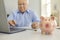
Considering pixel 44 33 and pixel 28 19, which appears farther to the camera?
pixel 28 19

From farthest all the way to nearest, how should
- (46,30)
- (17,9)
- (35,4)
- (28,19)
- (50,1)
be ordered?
1. (50,1)
2. (35,4)
3. (17,9)
4. (28,19)
5. (46,30)

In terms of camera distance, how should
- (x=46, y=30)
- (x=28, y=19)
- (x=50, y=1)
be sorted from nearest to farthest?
1. (x=46, y=30)
2. (x=28, y=19)
3. (x=50, y=1)

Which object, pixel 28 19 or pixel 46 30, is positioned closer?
pixel 46 30

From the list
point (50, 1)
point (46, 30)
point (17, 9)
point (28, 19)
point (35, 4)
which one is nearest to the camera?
point (46, 30)

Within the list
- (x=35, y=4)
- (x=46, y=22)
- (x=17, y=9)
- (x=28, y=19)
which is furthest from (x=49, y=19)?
(x=35, y=4)

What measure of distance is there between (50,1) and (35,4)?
0.80 m

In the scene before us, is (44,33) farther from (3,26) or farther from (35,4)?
(35,4)

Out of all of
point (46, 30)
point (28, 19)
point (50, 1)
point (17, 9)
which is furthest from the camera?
point (50, 1)

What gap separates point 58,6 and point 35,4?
35.3 inches

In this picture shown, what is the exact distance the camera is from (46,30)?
1.70 feet

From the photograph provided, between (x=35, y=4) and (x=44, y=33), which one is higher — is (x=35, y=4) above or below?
above

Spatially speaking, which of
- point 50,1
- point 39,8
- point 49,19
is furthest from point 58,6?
point 49,19

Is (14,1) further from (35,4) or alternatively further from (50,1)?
(50,1)

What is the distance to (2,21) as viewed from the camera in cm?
54
